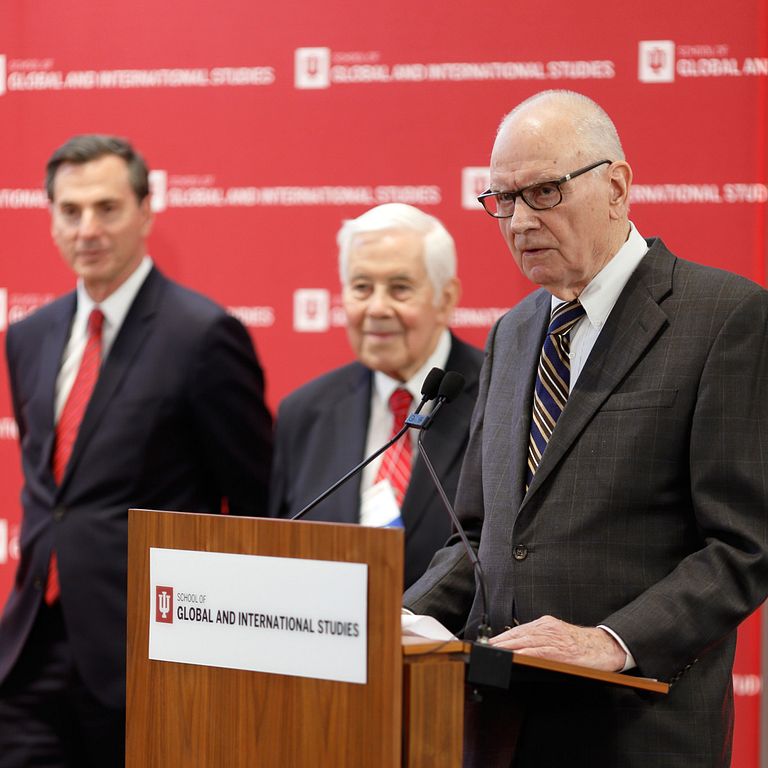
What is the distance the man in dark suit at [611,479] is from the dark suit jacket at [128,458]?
1566 millimetres

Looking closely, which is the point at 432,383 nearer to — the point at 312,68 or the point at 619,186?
the point at 619,186

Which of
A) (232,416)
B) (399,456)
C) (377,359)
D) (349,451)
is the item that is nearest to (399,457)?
(399,456)

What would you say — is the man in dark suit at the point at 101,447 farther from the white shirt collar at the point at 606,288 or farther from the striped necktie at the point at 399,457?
the white shirt collar at the point at 606,288

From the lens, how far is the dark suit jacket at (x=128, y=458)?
375cm

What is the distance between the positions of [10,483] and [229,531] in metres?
2.80

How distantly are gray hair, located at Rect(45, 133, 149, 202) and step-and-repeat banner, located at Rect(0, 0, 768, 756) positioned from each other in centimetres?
24

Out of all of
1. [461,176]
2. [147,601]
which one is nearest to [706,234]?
[461,176]

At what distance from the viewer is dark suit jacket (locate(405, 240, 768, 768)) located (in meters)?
2.04

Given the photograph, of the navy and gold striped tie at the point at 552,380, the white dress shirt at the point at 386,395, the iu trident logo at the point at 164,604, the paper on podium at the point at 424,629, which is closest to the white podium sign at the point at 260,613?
the iu trident logo at the point at 164,604

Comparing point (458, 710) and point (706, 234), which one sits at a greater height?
point (706, 234)

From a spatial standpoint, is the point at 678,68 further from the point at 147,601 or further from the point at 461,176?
the point at 147,601

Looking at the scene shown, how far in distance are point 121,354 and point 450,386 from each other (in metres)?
1.94

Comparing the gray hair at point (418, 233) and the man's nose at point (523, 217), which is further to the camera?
the gray hair at point (418, 233)

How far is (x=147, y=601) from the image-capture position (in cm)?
200
